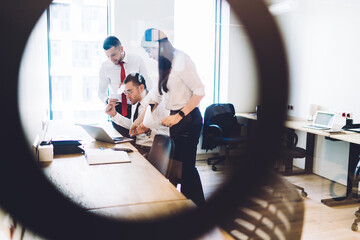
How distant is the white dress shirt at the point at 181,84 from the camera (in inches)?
69.6

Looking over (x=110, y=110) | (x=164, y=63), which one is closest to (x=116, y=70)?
(x=110, y=110)

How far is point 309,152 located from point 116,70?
1.93 m

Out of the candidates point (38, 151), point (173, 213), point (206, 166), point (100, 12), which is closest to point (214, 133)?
point (206, 166)

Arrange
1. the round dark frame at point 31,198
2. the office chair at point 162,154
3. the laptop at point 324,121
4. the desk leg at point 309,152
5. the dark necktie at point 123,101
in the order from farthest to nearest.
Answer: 1. the desk leg at point 309,152
2. the dark necktie at point 123,101
3. the laptop at point 324,121
4. the office chair at point 162,154
5. the round dark frame at point 31,198

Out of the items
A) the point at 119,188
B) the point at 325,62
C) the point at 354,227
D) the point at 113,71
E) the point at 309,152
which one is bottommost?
the point at 354,227

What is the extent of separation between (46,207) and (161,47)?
1320 millimetres

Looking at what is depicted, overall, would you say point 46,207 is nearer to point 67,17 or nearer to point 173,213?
point 173,213

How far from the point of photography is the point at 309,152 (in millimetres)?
2863

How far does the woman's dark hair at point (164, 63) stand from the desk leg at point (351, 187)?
4.54ft

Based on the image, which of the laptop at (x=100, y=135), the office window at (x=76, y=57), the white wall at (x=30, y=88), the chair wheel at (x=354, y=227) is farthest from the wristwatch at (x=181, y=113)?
the office window at (x=76, y=57)

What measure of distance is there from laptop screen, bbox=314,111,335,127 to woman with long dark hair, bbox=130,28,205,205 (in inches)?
45.4

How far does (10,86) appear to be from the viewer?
0.67 metres

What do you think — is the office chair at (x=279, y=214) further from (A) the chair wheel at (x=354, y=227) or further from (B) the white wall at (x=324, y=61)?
(B) the white wall at (x=324, y=61)

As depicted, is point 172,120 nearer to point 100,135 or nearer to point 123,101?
point 100,135
